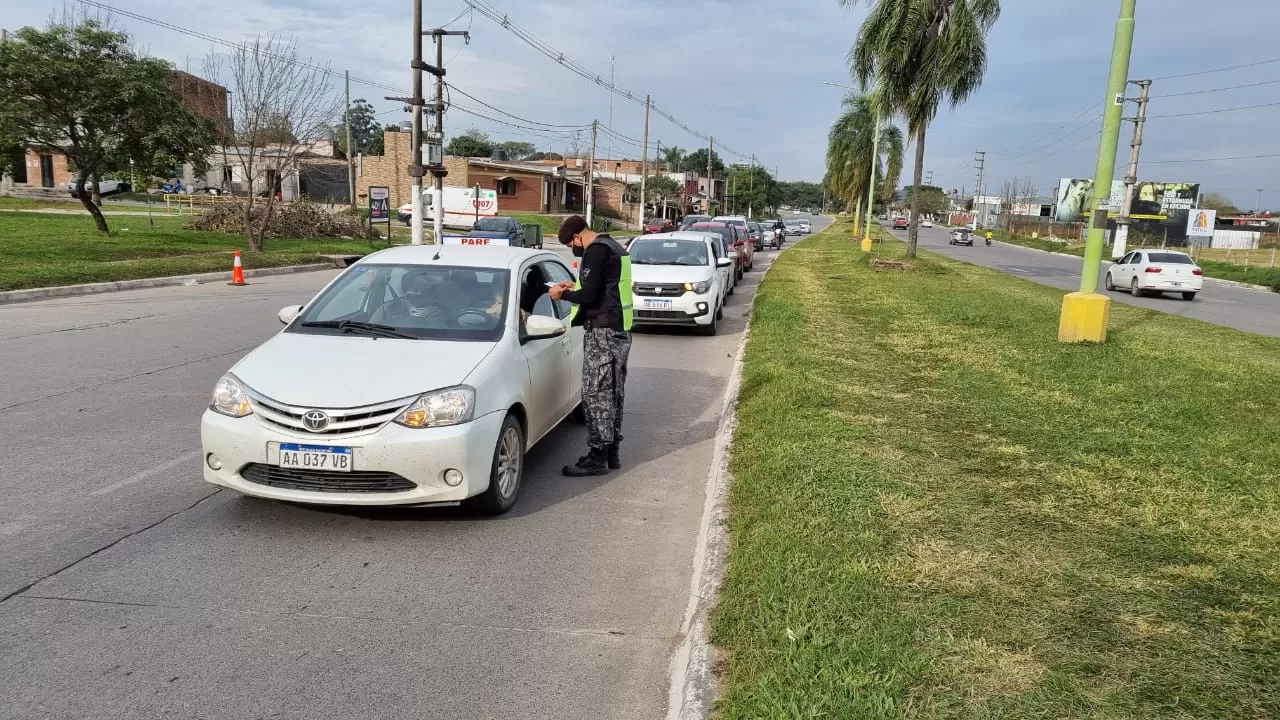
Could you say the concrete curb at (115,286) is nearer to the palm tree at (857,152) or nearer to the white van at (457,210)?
the white van at (457,210)

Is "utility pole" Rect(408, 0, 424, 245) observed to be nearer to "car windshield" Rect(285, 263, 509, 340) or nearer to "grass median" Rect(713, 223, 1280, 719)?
"grass median" Rect(713, 223, 1280, 719)

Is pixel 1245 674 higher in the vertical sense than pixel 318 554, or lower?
higher

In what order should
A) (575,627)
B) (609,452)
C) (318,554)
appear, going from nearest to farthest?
1. (575,627)
2. (318,554)
3. (609,452)

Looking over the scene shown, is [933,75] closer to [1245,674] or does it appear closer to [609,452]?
[609,452]

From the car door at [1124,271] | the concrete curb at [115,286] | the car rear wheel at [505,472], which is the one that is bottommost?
the concrete curb at [115,286]

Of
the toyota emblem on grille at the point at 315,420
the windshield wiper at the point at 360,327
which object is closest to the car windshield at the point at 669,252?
the windshield wiper at the point at 360,327

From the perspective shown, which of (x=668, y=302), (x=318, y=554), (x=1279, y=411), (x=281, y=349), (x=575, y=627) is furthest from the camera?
(x=668, y=302)

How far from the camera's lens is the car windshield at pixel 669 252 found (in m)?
14.7

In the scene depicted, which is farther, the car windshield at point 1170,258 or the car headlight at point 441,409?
the car windshield at point 1170,258

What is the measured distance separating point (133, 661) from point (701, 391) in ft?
21.7

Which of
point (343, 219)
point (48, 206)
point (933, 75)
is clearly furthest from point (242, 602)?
point (48, 206)

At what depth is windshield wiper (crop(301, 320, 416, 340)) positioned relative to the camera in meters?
5.58

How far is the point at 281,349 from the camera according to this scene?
17.5 ft

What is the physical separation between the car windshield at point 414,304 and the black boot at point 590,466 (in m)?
1.17
